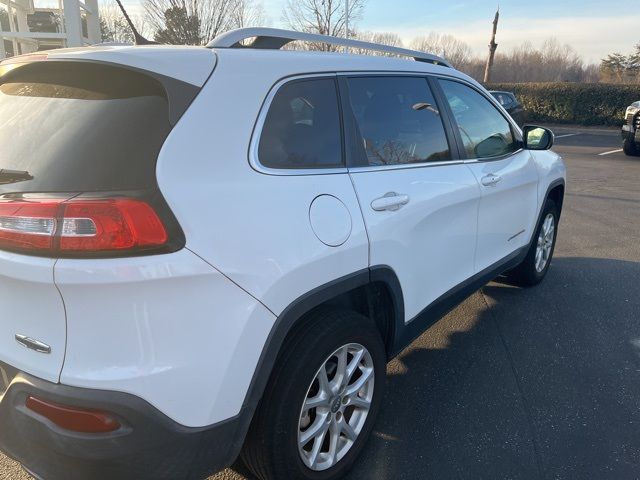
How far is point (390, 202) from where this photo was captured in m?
2.39

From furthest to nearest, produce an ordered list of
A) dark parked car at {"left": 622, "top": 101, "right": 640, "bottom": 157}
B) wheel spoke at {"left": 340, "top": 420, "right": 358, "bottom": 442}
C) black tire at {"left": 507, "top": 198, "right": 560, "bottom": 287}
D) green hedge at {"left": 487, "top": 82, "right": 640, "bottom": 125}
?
green hedge at {"left": 487, "top": 82, "right": 640, "bottom": 125} < dark parked car at {"left": 622, "top": 101, "right": 640, "bottom": 157} < black tire at {"left": 507, "top": 198, "right": 560, "bottom": 287} < wheel spoke at {"left": 340, "top": 420, "right": 358, "bottom": 442}

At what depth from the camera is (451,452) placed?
2.60 metres

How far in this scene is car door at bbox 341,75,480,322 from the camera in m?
2.38

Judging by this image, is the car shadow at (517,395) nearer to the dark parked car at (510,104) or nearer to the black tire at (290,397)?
the black tire at (290,397)

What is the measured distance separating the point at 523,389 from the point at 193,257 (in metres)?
2.34

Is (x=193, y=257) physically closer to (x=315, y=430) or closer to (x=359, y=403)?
(x=315, y=430)

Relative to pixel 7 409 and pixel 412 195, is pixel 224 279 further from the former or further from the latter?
pixel 412 195

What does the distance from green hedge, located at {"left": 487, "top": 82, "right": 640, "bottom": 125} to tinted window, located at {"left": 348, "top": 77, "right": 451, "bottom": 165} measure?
78.8 feet

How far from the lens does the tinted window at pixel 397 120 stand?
2.52 metres

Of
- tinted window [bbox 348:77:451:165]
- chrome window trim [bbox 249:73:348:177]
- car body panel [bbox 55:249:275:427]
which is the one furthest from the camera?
tinted window [bbox 348:77:451:165]

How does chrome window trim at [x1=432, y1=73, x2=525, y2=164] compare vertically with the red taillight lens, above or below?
above

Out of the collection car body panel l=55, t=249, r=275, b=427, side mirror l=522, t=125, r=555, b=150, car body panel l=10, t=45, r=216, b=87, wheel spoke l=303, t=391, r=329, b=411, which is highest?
car body panel l=10, t=45, r=216, b=87

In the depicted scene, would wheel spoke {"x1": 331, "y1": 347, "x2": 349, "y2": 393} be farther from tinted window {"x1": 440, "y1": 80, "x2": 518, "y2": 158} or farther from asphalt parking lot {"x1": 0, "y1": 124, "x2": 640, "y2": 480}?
tinted window {"x1": 440, "y1": 80, "x2": 518, "y2": 158}

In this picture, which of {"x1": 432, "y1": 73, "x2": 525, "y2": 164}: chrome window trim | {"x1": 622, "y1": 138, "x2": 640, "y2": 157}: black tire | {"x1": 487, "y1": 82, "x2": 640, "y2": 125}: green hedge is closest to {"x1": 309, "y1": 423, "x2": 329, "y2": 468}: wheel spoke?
{"x1": 432, "y1": 73, "x2": 525, "y2": 164}: chrome window trim
